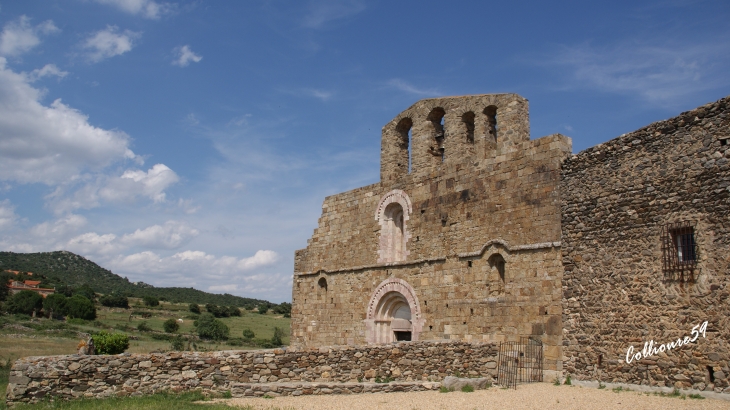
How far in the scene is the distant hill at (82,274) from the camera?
2793 inches

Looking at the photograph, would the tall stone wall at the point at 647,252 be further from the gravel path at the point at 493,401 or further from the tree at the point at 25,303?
the tree at the point at 25,303

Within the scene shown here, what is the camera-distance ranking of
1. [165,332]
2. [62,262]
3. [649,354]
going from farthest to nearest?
[62,262] < [165,332] < [649,354]

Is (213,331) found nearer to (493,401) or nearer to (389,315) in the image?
(389,315)

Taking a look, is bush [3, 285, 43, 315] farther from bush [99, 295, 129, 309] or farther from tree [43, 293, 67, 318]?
bush [99, 295, 129, 309]

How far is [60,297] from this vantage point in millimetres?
44688

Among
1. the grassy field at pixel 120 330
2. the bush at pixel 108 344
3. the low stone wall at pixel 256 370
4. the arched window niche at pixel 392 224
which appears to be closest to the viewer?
the grassy field at pixel 120 330

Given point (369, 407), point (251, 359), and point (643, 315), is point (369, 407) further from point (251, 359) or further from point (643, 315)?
point (643, 315)

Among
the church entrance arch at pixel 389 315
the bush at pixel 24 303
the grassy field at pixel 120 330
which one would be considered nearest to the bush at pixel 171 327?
the grassy field at pixel 120 330

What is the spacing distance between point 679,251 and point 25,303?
149ft

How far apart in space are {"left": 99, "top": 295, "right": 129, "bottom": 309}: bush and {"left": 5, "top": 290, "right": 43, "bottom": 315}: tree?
1042cm

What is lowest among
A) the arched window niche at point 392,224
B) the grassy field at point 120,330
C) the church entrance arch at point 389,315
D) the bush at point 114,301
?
the grassy field at point 120,330

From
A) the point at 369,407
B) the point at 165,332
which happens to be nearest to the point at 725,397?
the point at 369,407

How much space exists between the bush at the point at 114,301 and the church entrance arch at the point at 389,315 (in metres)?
44.5

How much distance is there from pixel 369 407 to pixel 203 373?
11.8 ft
